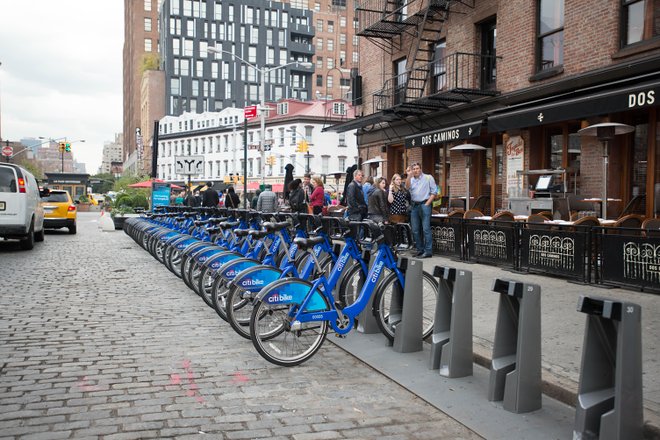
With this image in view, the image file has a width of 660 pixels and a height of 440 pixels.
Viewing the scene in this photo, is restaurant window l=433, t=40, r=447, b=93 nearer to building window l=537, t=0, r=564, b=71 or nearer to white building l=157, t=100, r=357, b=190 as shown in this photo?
building window l=537, t=0, r=564, b=71

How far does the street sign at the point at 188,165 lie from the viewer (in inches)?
896

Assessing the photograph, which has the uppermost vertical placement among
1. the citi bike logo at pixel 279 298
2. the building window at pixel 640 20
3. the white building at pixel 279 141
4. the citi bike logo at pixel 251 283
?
the white building at pixel 279 141

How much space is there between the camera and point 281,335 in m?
5.57

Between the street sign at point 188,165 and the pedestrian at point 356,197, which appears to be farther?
the street sign at point 188,165

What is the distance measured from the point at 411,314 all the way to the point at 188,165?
1823 cm

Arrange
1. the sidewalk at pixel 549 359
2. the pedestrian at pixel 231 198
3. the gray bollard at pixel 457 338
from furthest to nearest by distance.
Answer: the pedestrian at pixel 231 198
the gray bollard at pixel 457 338
the sidewalk at pixel 549 359

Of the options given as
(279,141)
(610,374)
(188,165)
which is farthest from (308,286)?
(279,141)

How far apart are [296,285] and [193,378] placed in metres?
1.19

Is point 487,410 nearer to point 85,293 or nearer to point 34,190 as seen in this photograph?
point 85,293

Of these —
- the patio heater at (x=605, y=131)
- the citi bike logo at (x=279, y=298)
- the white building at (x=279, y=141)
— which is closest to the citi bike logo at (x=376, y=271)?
the citi bike logo at (x=279, y=298)

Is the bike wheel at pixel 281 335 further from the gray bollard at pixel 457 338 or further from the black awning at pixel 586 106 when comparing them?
the black awning at pixel 586 106

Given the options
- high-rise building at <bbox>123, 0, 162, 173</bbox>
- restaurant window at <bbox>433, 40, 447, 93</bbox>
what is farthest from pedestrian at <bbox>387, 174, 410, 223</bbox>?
high-rise building at <bbox>123, 0, 162, 173</bbox>

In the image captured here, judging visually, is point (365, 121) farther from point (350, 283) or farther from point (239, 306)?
point (239, 306)

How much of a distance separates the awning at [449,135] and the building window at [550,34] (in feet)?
7.02
